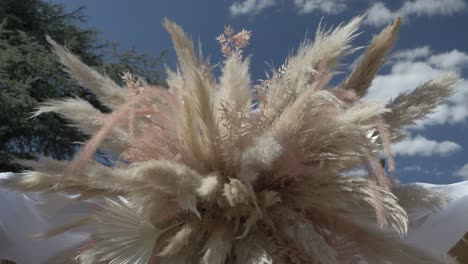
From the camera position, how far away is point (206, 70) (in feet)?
3.02

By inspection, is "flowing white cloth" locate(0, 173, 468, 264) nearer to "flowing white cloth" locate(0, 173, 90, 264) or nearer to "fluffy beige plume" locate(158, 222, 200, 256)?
"flowing white cloth" locate(0, 173, 90, 264)

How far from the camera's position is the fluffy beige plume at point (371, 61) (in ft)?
3.01

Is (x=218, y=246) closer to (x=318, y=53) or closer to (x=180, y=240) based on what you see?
(x=180, y=240)

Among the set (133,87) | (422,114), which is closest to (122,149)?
(133,87)

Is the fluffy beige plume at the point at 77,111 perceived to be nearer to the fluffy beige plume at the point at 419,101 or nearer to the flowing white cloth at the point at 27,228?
the flowing white cloth at the point at 27,228

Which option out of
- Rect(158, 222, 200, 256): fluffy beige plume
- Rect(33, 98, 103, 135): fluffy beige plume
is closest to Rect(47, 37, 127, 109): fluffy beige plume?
Rect(33, 98, 103, 135): fluffy beige plume

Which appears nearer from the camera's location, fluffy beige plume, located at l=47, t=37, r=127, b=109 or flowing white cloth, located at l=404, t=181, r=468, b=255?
fluffy beige plume, located at l=47, t=37, r=127, b=109

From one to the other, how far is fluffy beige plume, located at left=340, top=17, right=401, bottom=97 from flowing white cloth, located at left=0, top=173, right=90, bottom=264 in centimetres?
61

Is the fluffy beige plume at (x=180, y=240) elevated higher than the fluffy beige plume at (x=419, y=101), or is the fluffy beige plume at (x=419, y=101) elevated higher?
the fluffy beige plume at (x=419, y=101)

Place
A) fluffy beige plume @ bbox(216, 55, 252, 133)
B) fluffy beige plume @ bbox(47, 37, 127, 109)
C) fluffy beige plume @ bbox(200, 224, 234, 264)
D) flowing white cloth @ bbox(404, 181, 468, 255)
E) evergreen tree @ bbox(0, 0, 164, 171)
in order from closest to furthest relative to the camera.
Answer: fluffy beige plume @ bbox(200, 224, 234, 264) → fluffy beige plume @ bbox(216, 55, 252, 133) → fluffy beige plume @ bbox(47, 37, 127, 109) → flowing white cloth @ bbox(404, 181, 468, 255) → evergreen tree @ bbox(0, 0, 164, 171)

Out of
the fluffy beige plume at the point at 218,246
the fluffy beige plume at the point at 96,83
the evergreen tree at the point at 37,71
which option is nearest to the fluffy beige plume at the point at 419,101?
the fluffy beige plume at the point at 218,246

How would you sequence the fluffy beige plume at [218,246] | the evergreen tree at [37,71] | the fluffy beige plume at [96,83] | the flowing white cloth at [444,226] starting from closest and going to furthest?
the fluffy beige plume at [218,246]
the fluffy beige plume at [96,83]
the flowing white cloth at [444,226]
the evergreen tree at [37,71]

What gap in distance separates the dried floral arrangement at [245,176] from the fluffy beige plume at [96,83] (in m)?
0.11

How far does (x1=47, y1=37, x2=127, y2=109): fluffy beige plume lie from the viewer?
1.02 m
